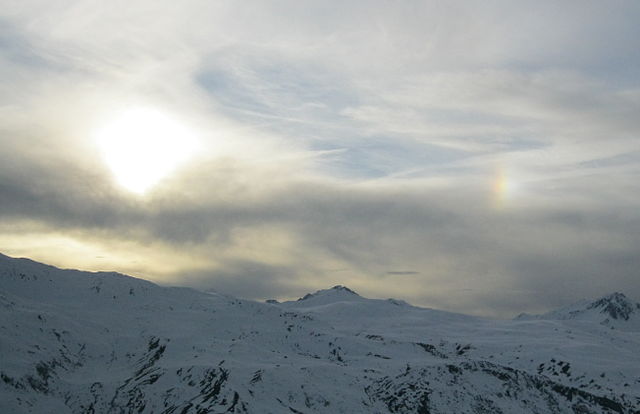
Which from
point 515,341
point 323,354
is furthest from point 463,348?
point 323,354

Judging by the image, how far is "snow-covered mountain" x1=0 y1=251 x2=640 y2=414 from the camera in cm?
6906

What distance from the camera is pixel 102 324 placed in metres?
90.4

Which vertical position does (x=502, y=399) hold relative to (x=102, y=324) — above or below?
below

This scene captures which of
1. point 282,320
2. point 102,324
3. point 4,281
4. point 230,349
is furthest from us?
point 282,320

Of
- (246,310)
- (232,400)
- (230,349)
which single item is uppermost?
(246,310)

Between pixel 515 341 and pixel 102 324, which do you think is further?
pixel 515 341

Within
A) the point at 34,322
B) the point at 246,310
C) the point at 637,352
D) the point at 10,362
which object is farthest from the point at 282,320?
the point at 637,352

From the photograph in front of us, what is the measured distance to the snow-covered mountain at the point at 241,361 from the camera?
A: 69.1 meters

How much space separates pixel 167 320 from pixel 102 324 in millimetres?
9589

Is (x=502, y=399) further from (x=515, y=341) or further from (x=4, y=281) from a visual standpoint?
(x=4, y=281)

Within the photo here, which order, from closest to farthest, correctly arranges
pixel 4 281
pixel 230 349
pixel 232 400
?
pixel 232 400
pixel 230 349
pixel 4 281

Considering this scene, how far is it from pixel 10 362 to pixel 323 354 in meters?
44.3

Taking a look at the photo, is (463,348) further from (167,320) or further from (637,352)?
(167,320)

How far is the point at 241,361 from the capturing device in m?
79.2
